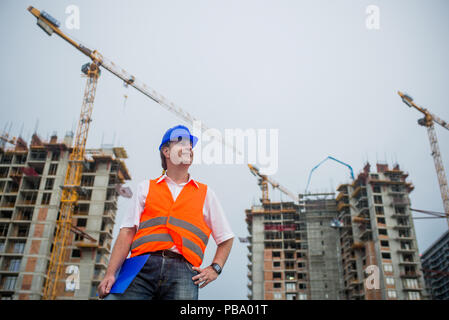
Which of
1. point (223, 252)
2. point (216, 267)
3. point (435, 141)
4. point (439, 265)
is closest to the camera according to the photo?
point (216, 267)

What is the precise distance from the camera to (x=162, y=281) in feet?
6.90

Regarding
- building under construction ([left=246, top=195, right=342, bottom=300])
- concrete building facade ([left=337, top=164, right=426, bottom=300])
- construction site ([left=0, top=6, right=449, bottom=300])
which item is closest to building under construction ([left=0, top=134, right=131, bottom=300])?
construction site ([left=0, top=6, right=449, bottom=300])

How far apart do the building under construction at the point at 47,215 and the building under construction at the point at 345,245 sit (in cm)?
2909

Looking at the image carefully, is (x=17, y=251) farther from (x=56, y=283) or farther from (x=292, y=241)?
(x=292, y=241)

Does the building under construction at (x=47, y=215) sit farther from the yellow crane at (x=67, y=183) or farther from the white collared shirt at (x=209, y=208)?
the white collared shirt at (x=209, y=208)

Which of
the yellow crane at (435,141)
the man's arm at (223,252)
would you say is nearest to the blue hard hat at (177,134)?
the man's arm at (223,252)

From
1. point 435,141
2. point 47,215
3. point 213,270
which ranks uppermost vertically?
point 435,141

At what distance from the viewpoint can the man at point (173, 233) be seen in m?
2.11

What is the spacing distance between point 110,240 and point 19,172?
55.7 feet

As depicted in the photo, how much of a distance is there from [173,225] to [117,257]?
14.7 inches

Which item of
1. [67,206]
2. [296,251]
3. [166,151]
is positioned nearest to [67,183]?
[67,206]

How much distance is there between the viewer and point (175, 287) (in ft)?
6.87

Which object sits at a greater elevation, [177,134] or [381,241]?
[381,241]

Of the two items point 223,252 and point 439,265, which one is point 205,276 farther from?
point 439,265
